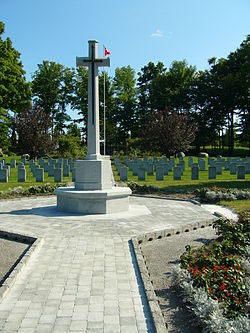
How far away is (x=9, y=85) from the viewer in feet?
110

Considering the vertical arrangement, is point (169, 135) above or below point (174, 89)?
below

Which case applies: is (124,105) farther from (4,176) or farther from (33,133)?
(4,176)

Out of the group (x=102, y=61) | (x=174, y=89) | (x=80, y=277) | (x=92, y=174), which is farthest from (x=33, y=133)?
(x=80, y=277)

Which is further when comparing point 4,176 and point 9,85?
point 9,85

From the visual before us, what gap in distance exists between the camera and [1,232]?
7.36 meters

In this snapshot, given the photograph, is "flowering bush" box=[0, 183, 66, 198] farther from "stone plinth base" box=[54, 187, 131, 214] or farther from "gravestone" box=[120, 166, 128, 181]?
"gravestone" box=[120, 166, 128, 181]

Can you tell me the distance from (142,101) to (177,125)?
2022 cm

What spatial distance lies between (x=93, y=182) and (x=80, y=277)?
5.20m

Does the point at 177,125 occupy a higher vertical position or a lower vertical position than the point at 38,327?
higher

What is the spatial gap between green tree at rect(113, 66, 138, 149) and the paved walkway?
44651 mm

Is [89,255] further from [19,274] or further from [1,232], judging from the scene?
[1,232]

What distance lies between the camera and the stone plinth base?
30.0 feet

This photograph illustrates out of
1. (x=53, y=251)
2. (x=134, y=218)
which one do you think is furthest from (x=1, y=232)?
(x=134, y=218)

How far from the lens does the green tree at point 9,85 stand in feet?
107
